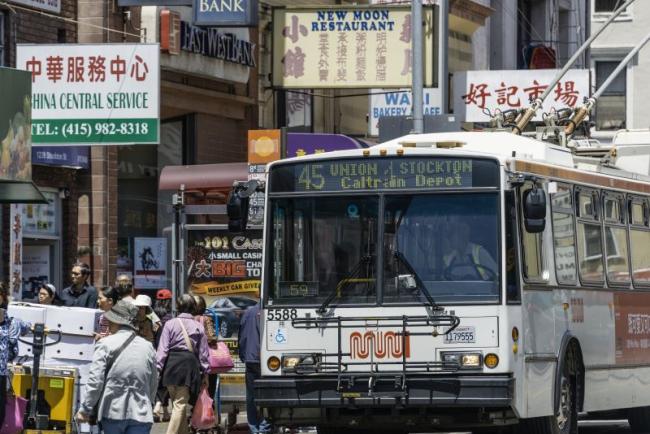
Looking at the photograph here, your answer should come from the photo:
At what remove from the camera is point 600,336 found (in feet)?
57.3

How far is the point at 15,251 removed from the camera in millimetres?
24219

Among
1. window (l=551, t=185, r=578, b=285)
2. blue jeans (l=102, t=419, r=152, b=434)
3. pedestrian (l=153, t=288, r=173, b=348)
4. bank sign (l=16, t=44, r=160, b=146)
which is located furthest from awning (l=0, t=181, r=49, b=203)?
blue jeans (l=102, t=419, r=152, b=434)

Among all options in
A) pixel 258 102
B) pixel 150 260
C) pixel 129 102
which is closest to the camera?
pixel 129 102

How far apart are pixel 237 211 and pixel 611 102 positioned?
155 ft

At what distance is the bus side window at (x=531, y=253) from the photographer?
15336 mm

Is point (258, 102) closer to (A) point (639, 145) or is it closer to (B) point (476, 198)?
(A) point (639, 145)

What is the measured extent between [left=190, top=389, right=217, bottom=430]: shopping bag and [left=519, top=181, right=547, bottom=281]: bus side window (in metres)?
3.73

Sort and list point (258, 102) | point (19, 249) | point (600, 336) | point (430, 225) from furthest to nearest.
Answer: point (258, 102), point (19, 249), point (600, 336), point (430, 225)

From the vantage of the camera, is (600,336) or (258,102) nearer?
(600,336)

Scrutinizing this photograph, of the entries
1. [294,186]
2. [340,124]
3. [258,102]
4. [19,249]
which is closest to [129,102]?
[19,249]

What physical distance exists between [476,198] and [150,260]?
13333mm

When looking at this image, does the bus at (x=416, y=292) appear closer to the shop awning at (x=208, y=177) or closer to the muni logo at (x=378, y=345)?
the muni logo at (x=378, y=345)

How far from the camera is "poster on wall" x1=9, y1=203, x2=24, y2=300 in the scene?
2419 centimetres

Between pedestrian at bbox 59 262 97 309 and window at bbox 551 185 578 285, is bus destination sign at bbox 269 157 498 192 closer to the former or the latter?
window at bbox 551 185 578 285
